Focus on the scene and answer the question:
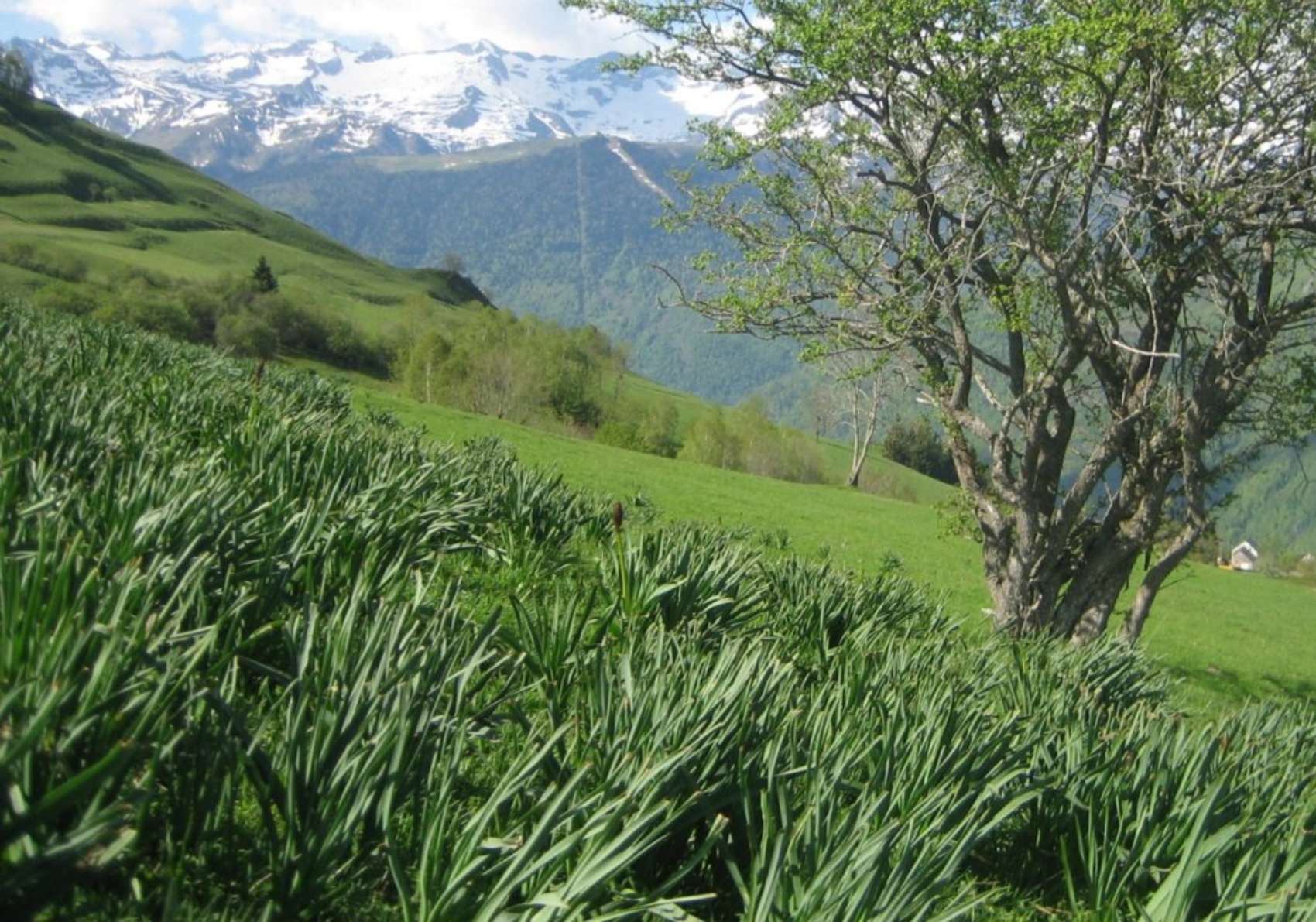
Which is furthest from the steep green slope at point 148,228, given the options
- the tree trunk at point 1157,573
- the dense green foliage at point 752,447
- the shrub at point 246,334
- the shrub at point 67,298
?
the tree trunk at point 1157,573

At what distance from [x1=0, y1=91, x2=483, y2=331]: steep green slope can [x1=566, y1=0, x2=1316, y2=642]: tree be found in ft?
287

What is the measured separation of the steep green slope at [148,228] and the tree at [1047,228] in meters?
87.6

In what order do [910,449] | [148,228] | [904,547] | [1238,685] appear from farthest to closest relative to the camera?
[148,228] < [910,449] < [904,547] < [1238,685]

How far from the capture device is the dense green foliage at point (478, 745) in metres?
2.18

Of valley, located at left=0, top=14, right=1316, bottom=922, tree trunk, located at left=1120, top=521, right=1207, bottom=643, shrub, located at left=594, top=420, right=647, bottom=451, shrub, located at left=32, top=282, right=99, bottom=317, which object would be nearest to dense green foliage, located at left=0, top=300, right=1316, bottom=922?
valley, located at left=0, top=14, right=1316, bottom=922

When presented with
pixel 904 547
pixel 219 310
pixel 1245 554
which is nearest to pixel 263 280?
pixel 219 310

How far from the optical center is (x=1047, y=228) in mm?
9719

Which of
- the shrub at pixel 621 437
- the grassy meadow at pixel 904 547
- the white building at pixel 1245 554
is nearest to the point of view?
the grassy meadow at pixel 904 547

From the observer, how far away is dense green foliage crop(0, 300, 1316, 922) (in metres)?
2.18

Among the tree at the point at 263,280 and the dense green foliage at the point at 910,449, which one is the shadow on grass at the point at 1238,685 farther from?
the tree at the point at 263,280

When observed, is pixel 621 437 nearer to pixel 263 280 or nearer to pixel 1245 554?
pixel 263 280

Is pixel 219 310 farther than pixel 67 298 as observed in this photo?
Yes

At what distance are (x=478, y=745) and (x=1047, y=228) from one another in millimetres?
8273

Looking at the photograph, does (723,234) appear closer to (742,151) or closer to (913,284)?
(742,151)
